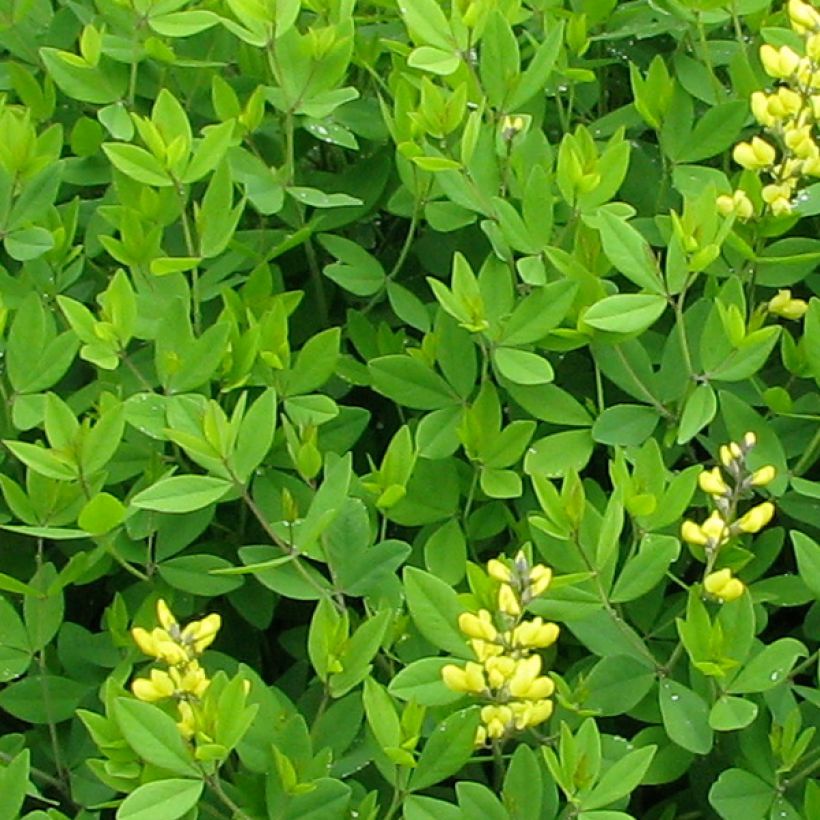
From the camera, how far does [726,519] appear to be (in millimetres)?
1255

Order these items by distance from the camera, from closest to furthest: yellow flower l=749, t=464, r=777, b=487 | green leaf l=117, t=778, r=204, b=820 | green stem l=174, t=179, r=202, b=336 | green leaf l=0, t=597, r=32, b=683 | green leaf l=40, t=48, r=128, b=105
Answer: green leaf l=117, t=778, r=204, b=820
yellow flower l=749, t=464, r=777, b=487
green leaf l=0, t=597, r=32, b=683
green stem l=174, t=179, r=202, b=336
green leaf l=40, t=48, r=128, b=105

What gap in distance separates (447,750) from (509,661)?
0.10m

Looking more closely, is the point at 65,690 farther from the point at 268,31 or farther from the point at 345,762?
the point at 268,31

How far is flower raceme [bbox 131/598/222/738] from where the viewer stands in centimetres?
118

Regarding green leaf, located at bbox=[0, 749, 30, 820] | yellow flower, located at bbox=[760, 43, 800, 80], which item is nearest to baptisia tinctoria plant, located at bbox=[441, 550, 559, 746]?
green leaf, located at bbox=[0, 749, 30, 820]

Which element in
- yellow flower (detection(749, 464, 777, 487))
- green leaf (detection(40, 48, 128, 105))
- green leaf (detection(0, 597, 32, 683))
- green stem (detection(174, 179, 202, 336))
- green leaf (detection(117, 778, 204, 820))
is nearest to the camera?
green leaf (detection(117, 778, 204, 820))

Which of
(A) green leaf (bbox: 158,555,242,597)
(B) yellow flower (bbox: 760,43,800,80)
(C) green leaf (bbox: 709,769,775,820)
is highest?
(B) yellow flower (bbox: 760,43,800,80)

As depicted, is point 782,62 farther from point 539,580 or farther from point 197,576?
point 197,576

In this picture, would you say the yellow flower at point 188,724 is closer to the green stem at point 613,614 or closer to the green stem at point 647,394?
the green stem at point 613,614

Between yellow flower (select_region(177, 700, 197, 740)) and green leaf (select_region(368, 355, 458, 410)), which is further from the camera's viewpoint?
green leaf (select_region(368, 355, 458, 410))

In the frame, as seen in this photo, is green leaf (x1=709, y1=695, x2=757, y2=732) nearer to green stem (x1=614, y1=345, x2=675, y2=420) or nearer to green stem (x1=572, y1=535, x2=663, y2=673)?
green stem (x1=572, y1=535, x2=663, y2=673)

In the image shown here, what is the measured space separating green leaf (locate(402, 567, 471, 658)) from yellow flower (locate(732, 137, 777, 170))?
0.52 metres

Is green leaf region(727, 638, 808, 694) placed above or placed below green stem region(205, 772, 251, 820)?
above

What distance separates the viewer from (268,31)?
1.53 meters
